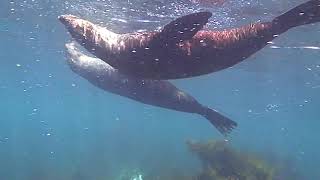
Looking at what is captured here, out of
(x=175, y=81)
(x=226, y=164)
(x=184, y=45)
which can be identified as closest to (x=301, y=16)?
(x=184, y=45)

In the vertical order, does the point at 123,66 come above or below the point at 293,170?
above

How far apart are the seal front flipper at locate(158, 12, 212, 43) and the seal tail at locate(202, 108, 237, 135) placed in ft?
11.8

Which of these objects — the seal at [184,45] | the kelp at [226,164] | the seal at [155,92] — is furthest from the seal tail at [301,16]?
the kelp at [226,164]

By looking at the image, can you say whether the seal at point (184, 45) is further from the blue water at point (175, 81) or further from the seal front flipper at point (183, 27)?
the blue water at point (175, 81)

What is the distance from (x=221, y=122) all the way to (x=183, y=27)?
13.2 ft

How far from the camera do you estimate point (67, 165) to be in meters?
34.8

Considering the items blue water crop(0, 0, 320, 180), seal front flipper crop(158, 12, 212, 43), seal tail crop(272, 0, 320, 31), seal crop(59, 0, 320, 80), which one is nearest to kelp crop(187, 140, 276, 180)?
blue water crop(0, 0, 320, 180)

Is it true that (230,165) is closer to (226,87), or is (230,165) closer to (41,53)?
(41,53)

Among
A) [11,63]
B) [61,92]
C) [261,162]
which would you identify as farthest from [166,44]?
[61,92]

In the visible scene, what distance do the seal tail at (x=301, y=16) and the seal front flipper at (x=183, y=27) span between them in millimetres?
1002

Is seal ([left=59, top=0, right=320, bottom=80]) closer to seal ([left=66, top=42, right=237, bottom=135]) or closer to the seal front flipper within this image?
the seal front flipper

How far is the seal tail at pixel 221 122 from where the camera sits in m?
8.61

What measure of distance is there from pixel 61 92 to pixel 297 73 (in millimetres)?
37891

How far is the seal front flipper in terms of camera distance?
5.10 metres
